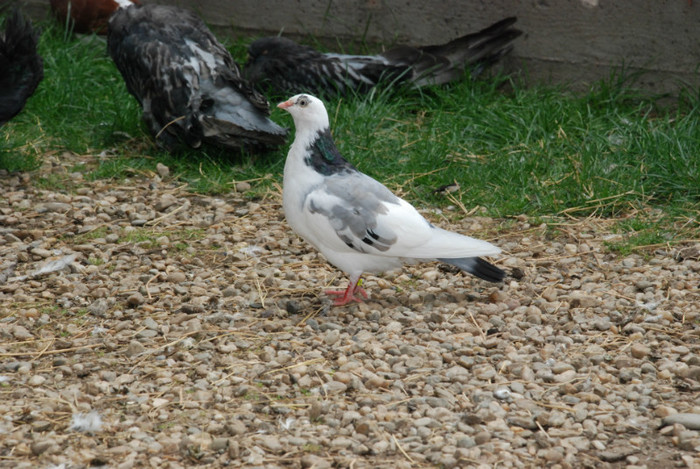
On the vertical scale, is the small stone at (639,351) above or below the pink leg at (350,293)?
above

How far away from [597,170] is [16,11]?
3.88 meters

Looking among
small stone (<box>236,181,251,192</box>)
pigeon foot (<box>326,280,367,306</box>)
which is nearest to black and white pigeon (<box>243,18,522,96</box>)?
small stone (<box>236,181,251,192</box>)

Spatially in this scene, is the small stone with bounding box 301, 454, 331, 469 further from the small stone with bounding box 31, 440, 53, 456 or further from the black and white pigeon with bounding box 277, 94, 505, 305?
the black and white pigeon with bounding box 277, 94, 505, 305

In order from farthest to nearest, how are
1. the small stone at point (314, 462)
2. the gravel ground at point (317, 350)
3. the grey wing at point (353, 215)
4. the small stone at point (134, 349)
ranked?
the grey wing at point (353, 215) → the small stone at point (134, 349) → the gravel ground at point (317, 350) → the small stone at point (314, 462)

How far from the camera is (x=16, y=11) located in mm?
5578

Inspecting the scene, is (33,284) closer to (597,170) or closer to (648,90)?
(597,170)

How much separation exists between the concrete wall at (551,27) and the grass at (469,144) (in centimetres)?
18

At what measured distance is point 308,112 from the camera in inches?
156

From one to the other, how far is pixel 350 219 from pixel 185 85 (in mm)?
2297

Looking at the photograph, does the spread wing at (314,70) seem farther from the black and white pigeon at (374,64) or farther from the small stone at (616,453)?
the small stone at (616,453)

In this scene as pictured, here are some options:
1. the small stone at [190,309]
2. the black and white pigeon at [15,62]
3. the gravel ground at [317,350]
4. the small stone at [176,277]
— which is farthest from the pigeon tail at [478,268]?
the black and white pigeon at [15,62]

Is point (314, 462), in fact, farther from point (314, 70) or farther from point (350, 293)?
point (314, 70)

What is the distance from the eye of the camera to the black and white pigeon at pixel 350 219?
3824 mm

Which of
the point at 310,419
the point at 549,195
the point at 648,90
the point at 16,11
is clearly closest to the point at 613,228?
the point at 549,195
